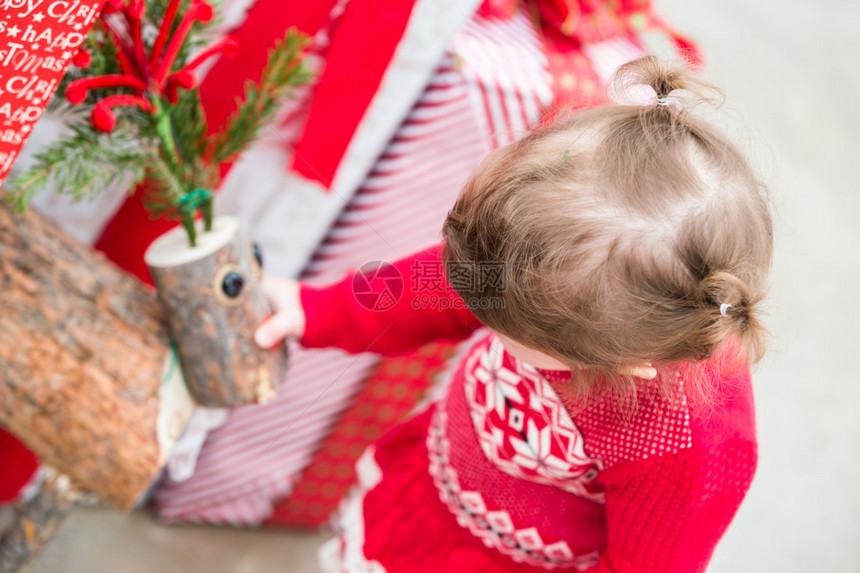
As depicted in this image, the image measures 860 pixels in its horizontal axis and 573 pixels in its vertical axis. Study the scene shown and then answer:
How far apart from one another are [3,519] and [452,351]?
751mm

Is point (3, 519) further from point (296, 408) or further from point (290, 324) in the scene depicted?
point (290, 324)

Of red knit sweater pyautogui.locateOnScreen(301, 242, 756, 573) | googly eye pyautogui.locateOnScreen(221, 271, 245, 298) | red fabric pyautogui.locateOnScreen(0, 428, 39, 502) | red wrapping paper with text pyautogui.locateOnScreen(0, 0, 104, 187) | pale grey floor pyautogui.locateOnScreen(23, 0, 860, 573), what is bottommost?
pale grey floor pyautogui.locateOnScreen(23, 0, 860, 573)

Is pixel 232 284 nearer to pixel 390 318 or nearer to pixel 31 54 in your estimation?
pixel 390 318

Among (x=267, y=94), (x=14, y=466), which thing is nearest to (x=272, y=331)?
(x=267, y=94)

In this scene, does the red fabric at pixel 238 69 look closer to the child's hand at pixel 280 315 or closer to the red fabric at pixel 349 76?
the red fabric at pixel 349 76

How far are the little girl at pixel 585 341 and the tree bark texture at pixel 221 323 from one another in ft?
0.11

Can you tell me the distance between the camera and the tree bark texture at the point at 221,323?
2.21ft

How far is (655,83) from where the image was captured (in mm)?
527

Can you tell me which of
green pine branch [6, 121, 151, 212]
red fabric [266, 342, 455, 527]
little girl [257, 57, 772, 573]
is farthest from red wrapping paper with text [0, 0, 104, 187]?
red fabric [266, 342, 455, 527]

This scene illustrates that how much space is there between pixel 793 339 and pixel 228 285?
1293 millimetres

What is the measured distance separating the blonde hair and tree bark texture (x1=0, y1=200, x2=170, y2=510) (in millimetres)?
404

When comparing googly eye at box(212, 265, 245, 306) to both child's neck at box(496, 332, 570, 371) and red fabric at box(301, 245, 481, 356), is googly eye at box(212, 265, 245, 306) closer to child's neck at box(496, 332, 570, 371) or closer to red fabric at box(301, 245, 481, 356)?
red fabric at box(301, 245, 481, 356)

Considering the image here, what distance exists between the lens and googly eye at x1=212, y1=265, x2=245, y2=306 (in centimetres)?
→ 68

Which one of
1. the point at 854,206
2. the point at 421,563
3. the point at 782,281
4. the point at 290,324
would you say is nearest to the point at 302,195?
the point at 290,324
